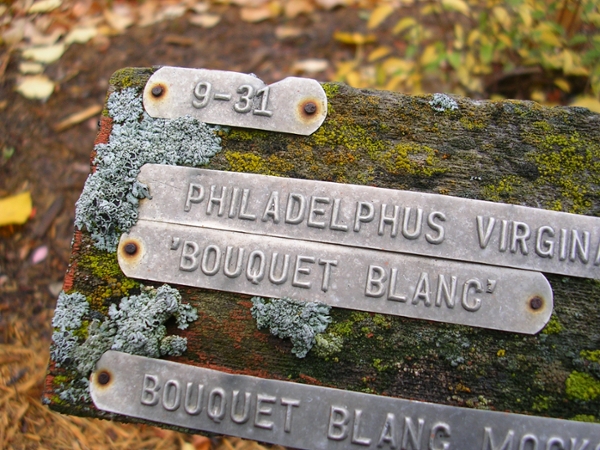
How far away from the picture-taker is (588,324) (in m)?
1.60

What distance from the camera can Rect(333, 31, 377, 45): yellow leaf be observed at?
11.0 feet

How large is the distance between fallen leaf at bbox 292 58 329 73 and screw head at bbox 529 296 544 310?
219 cm

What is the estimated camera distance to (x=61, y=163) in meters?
2.91

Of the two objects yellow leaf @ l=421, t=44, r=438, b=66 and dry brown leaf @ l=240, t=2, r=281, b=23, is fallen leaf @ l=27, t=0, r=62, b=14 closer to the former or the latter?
dry brown leaf @ l=240, t=2, r=281, b=23

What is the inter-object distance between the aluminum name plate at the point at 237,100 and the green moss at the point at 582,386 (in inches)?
46.4

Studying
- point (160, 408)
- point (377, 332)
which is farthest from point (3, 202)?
point (377, 332)

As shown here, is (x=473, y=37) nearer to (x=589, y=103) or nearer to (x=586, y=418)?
(x=589, y=103)

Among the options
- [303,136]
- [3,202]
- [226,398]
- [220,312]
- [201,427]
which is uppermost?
[303,136]

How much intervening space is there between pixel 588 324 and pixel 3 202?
9.22ft

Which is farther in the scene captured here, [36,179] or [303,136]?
[36,179]

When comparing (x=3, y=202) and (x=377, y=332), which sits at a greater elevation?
(x=3, y=202)

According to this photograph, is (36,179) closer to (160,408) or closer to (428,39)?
(160,408)

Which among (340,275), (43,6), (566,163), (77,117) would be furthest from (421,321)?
(43,6)

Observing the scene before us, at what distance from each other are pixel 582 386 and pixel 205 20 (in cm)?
314
